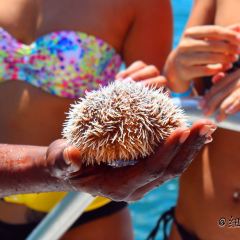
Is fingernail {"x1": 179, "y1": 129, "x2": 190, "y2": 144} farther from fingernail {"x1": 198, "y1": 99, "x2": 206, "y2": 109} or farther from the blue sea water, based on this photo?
the blue sea water

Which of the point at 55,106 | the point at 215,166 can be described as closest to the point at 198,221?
the point at 215,166

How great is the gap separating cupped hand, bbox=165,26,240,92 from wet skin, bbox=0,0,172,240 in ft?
0.62

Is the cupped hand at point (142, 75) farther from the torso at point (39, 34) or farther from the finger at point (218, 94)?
the torso at point (39, 34)

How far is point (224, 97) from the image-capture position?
118 centimetres

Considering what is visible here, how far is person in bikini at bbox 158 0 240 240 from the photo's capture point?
1178mm

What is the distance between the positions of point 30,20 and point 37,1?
6cm

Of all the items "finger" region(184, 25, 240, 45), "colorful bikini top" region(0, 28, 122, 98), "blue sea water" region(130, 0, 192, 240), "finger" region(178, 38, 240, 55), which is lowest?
"blue sea water" region(130, 0, 192, 240)

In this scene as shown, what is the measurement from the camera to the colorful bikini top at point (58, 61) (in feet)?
4.75

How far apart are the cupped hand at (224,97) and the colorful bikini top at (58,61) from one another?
0.37 meters

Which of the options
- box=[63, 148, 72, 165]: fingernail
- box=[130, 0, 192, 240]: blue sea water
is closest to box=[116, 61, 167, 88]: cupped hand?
box=[63, 148, 72, 165]: fingernail

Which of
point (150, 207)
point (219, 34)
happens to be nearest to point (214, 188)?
point (219, 34)

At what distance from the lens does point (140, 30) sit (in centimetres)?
146

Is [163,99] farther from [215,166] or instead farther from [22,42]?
[22,42]

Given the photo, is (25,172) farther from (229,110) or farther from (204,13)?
(204,13)
